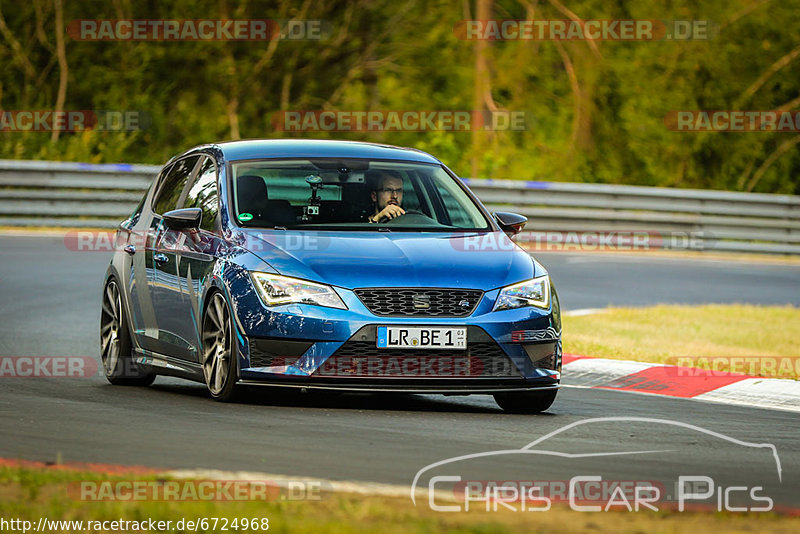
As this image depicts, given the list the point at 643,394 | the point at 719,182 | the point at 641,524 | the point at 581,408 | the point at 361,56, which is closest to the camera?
the point at 641,524

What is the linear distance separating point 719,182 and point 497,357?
23.8m

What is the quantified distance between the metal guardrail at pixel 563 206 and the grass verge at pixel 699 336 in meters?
8.43

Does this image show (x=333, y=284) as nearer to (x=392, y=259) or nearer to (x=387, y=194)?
(x=392, y=259)

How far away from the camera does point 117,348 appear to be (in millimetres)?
11125

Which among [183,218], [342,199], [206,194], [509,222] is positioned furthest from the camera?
[509,222]

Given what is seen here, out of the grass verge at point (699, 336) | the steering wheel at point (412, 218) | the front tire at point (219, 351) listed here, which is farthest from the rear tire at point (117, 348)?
the grass verge at point (699, 336)

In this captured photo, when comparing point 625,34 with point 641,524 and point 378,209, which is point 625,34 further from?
point 641,524

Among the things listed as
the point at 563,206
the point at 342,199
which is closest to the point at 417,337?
the point at 342,199

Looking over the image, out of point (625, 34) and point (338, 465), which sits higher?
point (625, 34)

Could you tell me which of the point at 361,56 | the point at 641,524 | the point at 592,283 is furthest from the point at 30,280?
the point at 361,56

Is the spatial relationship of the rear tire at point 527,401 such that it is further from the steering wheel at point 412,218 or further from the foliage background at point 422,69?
the foliage background at point 422,69

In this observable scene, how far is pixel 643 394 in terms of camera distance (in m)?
11.2

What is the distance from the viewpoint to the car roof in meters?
10.5

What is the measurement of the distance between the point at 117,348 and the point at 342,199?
205 cm
